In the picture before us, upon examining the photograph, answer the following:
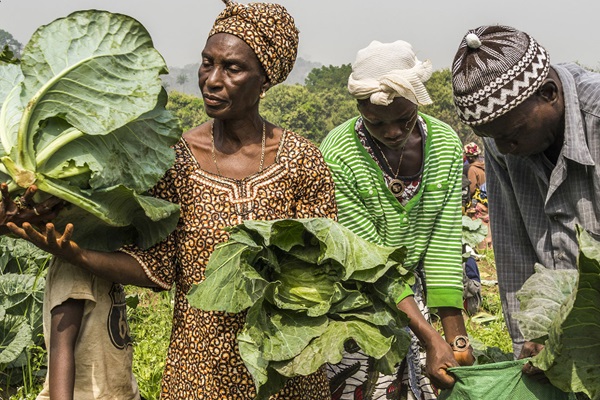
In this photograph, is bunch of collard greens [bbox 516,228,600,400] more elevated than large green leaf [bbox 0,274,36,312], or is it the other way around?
bunch of collard greens [bbox 516,228,600,400]

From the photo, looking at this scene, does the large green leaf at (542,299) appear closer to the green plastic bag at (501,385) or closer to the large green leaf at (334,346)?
the green plastic bag at (501,385)

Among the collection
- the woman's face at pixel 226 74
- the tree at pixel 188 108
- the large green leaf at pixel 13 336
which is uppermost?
the woman's face at pixel 226 74

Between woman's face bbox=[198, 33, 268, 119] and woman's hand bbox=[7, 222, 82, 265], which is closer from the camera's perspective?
woman's hand bbox=[7, 222, 82, 265]

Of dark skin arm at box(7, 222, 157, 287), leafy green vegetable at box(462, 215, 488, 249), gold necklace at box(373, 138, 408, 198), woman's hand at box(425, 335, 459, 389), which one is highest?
dark skin arm at box(7, 222, 157, 287)

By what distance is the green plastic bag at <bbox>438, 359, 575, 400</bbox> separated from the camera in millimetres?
2551

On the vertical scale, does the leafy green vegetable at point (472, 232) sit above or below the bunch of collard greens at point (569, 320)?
below

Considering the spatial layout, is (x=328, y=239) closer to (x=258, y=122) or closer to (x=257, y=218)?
(x=257, y=218)

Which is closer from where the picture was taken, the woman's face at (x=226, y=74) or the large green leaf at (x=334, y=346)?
the large green leaf at (x=334, y=346)

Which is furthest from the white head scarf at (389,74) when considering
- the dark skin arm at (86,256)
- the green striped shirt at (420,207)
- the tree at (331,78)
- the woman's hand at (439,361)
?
the tree at (331,78)

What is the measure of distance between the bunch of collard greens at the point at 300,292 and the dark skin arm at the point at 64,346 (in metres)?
0.39

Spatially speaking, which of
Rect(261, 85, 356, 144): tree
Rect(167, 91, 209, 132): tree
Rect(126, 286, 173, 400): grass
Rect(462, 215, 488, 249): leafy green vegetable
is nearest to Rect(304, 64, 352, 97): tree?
Rect(261, 85, 356, 144): tree

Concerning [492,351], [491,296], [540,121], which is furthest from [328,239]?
[491,296]

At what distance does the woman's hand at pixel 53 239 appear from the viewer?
2234mm

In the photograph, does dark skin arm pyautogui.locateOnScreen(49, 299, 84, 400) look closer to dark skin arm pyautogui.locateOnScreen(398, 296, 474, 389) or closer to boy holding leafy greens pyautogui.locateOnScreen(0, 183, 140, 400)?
boy holding leafy greens pyautogui.locateOnScreen(0, 183, 140, 400)
